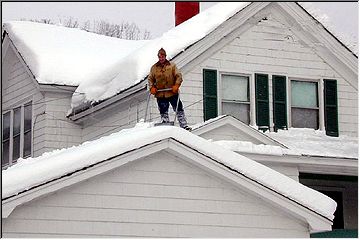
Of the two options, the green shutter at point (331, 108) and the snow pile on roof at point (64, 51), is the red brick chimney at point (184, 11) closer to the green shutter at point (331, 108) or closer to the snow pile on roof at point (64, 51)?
the snow pile on roof at point (64, 51)

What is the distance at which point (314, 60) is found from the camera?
19.2 m

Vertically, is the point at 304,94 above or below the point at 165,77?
above

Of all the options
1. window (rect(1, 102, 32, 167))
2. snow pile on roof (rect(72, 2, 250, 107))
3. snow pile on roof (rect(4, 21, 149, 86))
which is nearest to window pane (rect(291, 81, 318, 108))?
snow pile on roof (rect(72, 2, 250, 107))

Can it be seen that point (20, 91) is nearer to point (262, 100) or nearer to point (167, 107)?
point (262, 100)

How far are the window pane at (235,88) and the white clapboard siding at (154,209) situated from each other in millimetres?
6722

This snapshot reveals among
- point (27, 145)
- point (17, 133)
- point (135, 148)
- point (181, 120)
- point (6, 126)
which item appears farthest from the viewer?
point (6, 126)

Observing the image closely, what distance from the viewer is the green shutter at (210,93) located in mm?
18047

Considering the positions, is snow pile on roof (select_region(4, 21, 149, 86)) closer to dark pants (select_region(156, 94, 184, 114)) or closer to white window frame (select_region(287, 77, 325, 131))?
white window frame (select_region(287, 77, 325, 131))

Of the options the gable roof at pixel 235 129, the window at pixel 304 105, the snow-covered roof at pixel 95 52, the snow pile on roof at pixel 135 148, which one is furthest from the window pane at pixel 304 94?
the snow pile on roof at pixel 135 148

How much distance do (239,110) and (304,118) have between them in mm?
1453

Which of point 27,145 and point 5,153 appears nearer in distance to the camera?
point 27,145

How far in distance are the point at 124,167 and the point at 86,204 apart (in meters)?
0.69

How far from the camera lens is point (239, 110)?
1847cm

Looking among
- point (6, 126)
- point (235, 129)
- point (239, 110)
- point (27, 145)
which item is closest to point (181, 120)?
point (235, 129)
